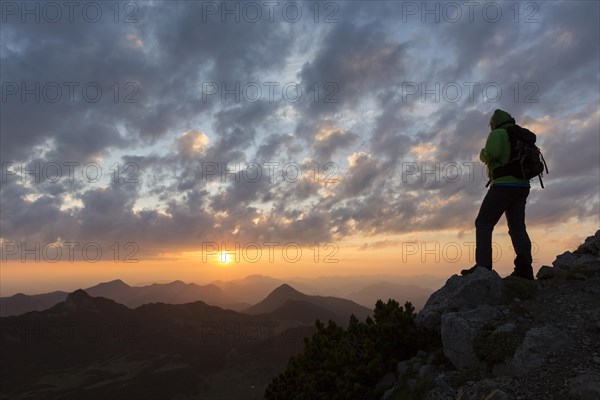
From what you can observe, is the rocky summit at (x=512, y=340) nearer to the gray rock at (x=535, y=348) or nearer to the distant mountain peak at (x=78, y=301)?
the gray rock at (x=535, y=348)

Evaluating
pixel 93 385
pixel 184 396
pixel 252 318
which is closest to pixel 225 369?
pixel 184 396

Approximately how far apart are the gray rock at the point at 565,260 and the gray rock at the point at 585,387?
817cm

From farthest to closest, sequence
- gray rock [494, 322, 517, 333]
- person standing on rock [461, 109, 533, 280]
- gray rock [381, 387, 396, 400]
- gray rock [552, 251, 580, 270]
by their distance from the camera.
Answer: gray rock [552, 251, 580, 270], person standing on rock [461, 109, 533, 280], gray rock [381, 387, 396, 400], gray rock [494, 322, 517, 333]

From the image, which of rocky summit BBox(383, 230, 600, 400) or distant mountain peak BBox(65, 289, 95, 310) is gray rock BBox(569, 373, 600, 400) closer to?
rocky summit BBox(383, 230, 600, 400)

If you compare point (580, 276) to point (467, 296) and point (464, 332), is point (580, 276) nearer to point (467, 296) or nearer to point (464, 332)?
point (467, 296)

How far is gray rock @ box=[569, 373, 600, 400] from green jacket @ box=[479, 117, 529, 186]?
524 centimetres

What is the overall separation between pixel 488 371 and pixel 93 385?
126753mm

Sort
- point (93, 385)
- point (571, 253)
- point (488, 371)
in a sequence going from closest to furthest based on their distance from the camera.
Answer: point (488, 371), point (571, 253), point (93, 385)

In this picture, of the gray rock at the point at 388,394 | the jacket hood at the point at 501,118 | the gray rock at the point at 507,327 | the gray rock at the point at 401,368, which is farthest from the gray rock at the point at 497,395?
the jacket hood at the point at 501,118

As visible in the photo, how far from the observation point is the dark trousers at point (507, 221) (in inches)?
394

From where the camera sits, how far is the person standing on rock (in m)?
9.81

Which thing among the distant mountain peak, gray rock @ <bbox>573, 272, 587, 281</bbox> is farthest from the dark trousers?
the distant mountain peak

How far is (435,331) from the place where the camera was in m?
10.0

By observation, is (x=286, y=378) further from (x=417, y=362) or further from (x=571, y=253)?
(x=571, y=253)
